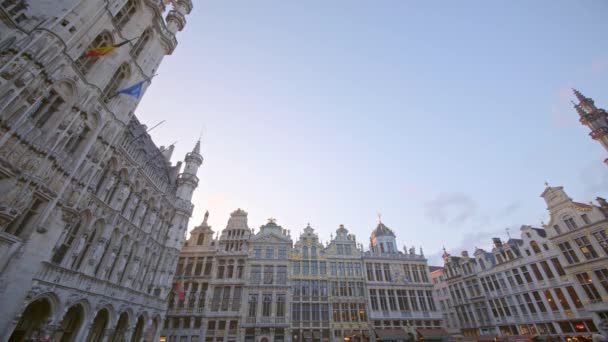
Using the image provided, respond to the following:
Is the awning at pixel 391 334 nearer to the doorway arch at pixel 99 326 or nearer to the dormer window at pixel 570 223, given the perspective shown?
the dormer window at pixel 570 223

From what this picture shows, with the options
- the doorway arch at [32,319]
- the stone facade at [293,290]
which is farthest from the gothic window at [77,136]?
the stone facade at [293,290]

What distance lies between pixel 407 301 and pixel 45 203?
41048mm

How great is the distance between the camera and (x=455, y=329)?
43906mm

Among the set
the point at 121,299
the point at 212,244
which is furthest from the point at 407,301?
the point at 121,299

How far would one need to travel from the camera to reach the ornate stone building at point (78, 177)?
1345 cm

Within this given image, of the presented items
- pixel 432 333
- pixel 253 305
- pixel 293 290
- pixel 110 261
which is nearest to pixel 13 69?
pixel 110 261

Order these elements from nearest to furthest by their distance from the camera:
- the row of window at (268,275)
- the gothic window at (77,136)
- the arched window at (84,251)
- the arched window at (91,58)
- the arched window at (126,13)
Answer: the gothic window at (77,136) < the arched window at (91,58) < the arched window at (84,251) < the arched window at (126,13) < the row of window at (268,275)

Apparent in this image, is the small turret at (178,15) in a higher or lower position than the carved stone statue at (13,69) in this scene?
higher

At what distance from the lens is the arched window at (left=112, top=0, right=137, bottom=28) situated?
2264 centimetres

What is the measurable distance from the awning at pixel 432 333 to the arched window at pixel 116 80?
42808 millimetres

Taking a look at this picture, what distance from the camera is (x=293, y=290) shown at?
35656mm

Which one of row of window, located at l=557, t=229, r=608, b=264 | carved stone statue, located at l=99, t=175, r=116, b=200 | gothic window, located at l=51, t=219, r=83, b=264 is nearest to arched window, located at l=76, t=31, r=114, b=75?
carved stone statue, located at l=99, t=175, r=116, b=200

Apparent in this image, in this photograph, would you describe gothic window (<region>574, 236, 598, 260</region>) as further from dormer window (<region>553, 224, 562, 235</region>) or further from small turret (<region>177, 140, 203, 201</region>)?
small turret (<region>177, 140, 203, 201</region>)

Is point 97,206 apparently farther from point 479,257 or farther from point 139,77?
point 479,257
